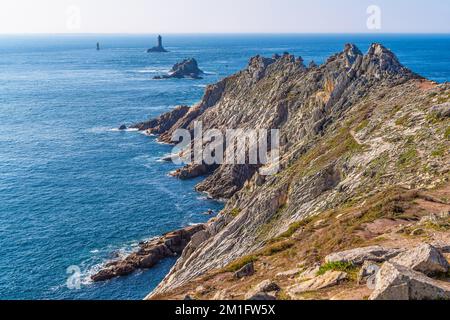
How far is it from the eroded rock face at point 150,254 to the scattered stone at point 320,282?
42599 millimetres

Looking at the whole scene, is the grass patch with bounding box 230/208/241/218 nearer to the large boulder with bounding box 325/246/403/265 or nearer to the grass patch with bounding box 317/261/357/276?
the large boulder with bounding box 325/246/403/265

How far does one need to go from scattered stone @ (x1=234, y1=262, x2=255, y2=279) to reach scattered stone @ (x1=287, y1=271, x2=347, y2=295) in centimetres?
687

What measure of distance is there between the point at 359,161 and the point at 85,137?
307ft


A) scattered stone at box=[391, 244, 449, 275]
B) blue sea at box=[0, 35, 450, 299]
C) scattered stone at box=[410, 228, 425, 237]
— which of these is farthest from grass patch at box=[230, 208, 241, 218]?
scattered stone at box=[391, 244, 449, 275]

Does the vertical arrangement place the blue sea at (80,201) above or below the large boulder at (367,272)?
below

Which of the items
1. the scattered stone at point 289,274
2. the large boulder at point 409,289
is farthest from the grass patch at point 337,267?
the large boulder at point 409,289

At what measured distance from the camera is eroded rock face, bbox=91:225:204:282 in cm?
5850

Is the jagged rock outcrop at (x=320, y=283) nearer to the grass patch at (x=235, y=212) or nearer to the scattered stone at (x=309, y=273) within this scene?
the scattered stone at (x=309, y=273)

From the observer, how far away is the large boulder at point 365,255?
21250mm

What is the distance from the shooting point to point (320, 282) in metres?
20.0

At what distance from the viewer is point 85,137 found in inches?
4892

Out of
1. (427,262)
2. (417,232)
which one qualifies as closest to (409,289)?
(427,262)
